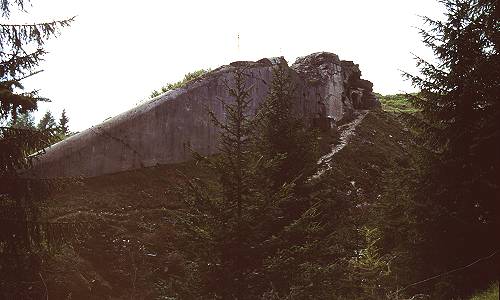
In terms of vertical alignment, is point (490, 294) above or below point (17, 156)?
below

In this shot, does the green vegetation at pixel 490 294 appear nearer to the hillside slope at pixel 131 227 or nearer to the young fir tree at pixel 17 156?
the hillside slope at pixel 131 227

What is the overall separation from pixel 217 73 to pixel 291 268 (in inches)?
591

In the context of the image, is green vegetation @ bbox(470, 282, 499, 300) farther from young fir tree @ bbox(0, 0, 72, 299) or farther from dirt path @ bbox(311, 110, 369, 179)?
dirt path @ bbox(311, 110, 369, 179)

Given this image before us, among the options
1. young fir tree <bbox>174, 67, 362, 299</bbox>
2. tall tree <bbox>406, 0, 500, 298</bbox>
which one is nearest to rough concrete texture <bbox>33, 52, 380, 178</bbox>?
tall tree <bbox>406, 0, 500, 298</bbox>

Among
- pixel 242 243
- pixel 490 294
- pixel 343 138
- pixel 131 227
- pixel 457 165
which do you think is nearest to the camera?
pixel 242 243

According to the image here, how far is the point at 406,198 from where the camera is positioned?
10234mm

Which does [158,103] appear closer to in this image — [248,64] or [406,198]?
[248,64]

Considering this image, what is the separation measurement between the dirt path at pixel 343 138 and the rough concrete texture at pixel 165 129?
3.50 ft

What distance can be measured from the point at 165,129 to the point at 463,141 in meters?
12.4

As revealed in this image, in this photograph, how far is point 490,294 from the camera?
26.2ft

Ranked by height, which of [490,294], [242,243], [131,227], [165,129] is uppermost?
[165,129]

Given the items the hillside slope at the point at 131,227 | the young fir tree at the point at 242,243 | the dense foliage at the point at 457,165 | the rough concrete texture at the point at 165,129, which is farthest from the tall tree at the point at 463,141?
the rough concrete texture at the point at 165,129

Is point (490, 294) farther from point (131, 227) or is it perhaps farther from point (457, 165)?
point (131, 227)

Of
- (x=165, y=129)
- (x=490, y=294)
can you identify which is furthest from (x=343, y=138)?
(x=490, y=294)
